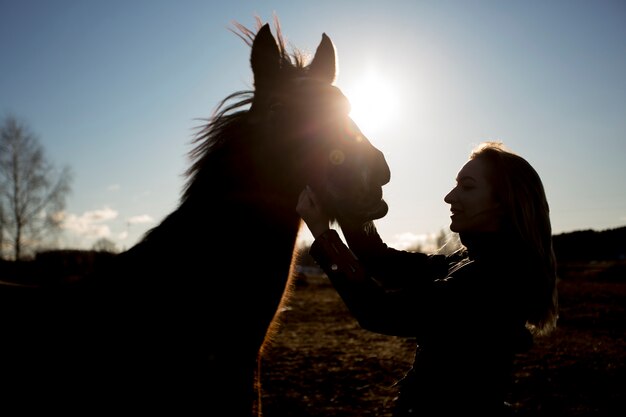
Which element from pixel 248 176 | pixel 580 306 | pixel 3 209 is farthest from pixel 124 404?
pixel 3 209

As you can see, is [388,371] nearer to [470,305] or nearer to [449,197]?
[449,197]

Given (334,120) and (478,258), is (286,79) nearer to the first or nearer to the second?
(334,120)

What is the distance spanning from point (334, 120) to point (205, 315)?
1284 millimetres

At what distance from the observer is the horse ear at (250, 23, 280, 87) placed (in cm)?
251

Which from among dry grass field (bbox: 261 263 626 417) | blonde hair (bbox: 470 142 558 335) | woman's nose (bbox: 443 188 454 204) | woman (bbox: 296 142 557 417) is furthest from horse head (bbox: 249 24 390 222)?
dry grass field (bbox: 261 263 626 417)

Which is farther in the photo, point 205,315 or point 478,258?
point 478,258

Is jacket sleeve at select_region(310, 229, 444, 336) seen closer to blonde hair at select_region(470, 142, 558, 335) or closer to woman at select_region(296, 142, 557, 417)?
woman at select_region(296, 142, 557, 417)

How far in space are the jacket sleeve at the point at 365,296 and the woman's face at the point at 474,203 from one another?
63 cm

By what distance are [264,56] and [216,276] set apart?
1.38 m

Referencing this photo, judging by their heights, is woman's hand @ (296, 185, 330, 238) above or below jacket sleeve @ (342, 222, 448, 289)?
above

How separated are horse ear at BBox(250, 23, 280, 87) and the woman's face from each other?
140 cm

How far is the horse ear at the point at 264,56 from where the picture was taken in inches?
98.7

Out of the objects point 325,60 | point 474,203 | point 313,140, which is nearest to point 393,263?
point 474,203

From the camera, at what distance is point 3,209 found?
77.8ft
